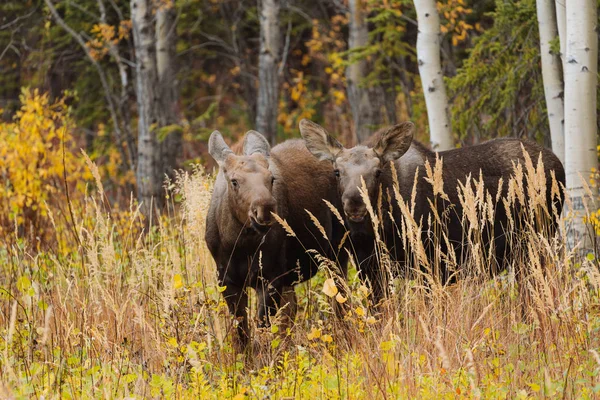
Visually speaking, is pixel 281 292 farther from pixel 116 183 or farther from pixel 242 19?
pixel 242 19

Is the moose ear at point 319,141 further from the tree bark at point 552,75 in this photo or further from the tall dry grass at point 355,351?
the tree bark at point 552,75

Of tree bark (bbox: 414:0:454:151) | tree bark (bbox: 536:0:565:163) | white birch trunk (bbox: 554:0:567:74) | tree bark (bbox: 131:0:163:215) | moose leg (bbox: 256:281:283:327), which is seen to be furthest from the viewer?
tree bark (bbox: 131:0:163:215)

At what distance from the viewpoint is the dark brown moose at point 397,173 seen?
713 cm

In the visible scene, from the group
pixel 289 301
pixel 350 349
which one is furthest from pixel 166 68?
pixel 350 349

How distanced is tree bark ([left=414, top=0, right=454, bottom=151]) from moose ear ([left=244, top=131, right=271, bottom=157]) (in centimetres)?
362

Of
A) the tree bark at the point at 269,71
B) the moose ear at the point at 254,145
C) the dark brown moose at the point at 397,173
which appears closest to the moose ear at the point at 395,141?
the dark brown moose at the point at 397,173

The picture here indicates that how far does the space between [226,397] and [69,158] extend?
8753 mm

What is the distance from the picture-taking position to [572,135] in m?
8.45

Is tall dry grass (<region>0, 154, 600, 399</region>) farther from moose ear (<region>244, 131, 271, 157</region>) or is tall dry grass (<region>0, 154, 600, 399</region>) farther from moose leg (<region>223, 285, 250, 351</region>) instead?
moose ear (<region>244, 131, 271, 157</region>)

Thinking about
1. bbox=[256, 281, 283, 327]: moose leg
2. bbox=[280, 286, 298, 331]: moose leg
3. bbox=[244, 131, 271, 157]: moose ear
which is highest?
bbox=[244, 131, 271, 157]: moose ear

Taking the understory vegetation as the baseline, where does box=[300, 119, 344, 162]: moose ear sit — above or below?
above

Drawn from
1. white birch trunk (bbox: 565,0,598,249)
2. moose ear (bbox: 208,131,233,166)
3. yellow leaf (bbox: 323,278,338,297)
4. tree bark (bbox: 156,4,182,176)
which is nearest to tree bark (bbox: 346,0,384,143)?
tree bark (bbox: 156,4,182,176)

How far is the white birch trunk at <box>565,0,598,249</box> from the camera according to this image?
8359 mm

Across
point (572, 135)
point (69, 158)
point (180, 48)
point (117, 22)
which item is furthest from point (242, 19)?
point (572, 135)
